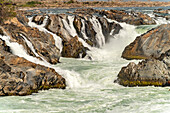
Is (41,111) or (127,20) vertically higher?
(127,20)

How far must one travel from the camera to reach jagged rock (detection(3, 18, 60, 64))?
24.5m

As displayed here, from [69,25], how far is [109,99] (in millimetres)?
22150

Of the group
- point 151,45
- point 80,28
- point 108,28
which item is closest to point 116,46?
point 108,28

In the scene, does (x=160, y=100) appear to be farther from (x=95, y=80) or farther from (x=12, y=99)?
(x=12, y=99)

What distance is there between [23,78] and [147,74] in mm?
9062

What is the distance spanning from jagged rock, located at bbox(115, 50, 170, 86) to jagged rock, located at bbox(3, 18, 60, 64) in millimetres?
9190

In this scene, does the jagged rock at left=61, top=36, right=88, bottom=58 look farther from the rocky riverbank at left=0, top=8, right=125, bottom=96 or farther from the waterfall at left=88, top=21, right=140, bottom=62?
the waterfall at left=88, top=21, right=140, bottom=62

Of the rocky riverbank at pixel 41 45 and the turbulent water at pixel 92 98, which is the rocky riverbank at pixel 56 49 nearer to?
the rocky riverbank at pixel 41 45

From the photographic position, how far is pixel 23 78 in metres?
16.8

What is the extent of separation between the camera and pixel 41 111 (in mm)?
13055

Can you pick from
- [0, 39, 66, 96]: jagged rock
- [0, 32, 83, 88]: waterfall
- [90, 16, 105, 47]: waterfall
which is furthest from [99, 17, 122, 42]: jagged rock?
[0, 39, 66, 96]: jagged rock

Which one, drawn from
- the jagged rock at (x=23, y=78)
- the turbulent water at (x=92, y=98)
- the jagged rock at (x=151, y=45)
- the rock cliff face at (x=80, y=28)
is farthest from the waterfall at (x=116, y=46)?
the jagged rock at (x=23, y=78)

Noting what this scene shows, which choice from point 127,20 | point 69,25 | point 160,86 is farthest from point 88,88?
point 127,20

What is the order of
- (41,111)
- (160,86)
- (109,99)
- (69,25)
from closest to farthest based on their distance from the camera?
(41,111) → (109,99) → (160,86) → (69,25)
